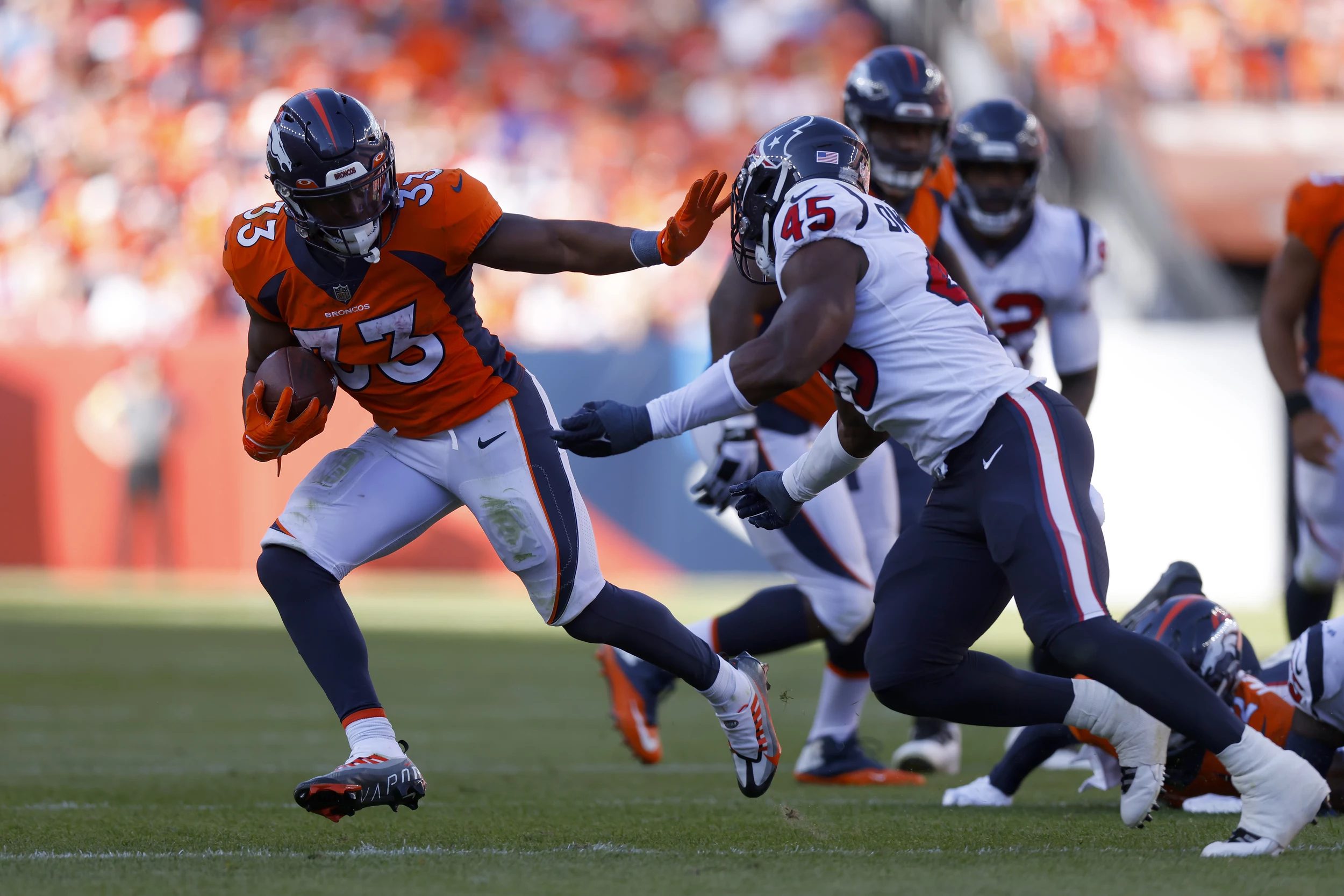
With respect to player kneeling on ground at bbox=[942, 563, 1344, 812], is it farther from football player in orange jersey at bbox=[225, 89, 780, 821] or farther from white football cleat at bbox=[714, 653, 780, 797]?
football player in orange jersey at bbox=[225, 89, 780, 821]

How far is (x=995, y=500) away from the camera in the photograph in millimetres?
3439

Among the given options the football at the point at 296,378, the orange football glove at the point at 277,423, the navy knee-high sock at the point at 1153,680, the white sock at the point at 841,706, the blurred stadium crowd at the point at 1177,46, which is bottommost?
the white sock at the point at 841,706

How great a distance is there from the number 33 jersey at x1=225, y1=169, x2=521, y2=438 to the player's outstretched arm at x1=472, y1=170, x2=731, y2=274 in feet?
0.16

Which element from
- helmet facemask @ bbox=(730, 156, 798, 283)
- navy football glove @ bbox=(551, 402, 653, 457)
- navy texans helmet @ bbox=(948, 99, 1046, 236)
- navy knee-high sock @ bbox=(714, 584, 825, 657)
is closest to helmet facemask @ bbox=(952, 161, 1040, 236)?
navy texans helmet @ bbox=(948, 99, 1046, 236)

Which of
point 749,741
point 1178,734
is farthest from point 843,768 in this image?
point 1178,734

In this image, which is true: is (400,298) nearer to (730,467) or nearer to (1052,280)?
(730,467)

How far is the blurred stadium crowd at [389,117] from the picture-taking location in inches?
566

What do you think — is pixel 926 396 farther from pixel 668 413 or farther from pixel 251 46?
pixel 251 46

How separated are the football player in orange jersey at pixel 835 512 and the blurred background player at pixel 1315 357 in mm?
1057

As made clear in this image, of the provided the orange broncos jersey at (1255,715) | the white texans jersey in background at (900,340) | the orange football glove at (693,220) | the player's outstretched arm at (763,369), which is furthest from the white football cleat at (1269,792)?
the orange football glove at (693,220)

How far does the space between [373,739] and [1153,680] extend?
171cm

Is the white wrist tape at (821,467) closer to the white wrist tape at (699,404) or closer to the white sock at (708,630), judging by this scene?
the white wrist tape at (699,404)

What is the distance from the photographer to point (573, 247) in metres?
4.01

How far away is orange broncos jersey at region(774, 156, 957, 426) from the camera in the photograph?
5.14m
